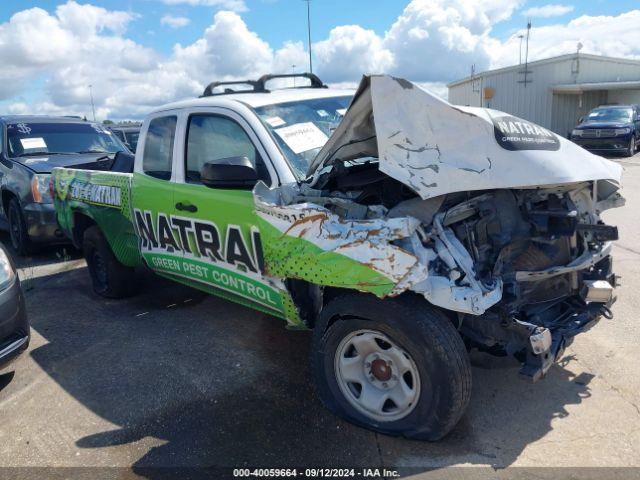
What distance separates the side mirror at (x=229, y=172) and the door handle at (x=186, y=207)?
21.4 inches

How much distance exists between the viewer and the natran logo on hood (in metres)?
2.82

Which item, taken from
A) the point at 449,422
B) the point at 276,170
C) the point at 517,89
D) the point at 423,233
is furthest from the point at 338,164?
the point at 517,89

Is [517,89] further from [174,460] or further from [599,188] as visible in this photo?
[174,460]

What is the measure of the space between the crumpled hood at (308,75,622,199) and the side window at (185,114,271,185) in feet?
2.94

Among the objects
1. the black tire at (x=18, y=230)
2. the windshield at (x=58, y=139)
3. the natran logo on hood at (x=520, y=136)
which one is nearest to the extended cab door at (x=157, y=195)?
the natran logo on hood at (x=520, y=136)

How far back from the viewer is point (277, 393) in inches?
139

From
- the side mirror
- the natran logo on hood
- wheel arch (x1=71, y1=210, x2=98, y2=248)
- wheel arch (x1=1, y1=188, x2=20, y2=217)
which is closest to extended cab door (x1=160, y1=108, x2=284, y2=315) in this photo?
the side mirror

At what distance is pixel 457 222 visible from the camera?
3.05 metres

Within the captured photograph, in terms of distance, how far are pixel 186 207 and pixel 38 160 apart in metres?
4.63

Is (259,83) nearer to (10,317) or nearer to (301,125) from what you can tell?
(301,125)

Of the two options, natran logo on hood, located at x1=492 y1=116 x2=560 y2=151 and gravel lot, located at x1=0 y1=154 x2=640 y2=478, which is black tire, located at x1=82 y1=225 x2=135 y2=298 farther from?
natran logo on hood, located at x1=492 y1=116 x2=560 y2=151

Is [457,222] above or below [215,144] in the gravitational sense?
below

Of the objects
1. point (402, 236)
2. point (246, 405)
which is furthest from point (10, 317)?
point (402, 236)

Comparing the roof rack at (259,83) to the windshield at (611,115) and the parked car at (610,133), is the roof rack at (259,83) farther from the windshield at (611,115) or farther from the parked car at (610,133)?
the windshield at (611,115)
